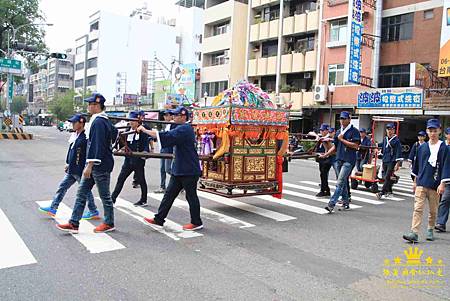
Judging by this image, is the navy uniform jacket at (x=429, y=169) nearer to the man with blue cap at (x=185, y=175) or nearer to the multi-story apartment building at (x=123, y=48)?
the man with blue cap at (x=185, y=175)

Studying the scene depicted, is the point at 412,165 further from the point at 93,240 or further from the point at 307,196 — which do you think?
the point at 93,240

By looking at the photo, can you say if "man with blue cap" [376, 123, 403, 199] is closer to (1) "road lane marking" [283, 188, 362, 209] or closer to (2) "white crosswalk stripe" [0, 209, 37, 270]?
(1) "road lane marking" [283, 188, 362, 209]

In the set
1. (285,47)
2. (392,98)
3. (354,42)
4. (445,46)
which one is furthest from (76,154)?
(285,47)

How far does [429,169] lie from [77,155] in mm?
5355

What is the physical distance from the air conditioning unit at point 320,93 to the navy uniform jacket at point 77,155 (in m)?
21.9

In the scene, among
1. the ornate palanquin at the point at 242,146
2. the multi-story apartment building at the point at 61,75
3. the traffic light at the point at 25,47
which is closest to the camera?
the ornate palanquin at the point at 242,146

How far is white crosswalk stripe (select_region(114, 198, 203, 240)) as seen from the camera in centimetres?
602

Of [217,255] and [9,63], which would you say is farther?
[9,63]

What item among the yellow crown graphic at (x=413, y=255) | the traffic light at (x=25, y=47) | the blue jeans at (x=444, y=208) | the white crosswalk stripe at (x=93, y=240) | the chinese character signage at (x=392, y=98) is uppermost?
the traffic light at (x=25, y=47)

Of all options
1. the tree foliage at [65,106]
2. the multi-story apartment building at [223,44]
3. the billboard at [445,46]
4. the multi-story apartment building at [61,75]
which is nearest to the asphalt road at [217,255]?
the billboard at [445,46]

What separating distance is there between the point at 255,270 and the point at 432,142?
356cm

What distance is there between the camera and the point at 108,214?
6000mm

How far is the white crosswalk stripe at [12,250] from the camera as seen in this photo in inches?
182

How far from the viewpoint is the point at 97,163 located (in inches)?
223
